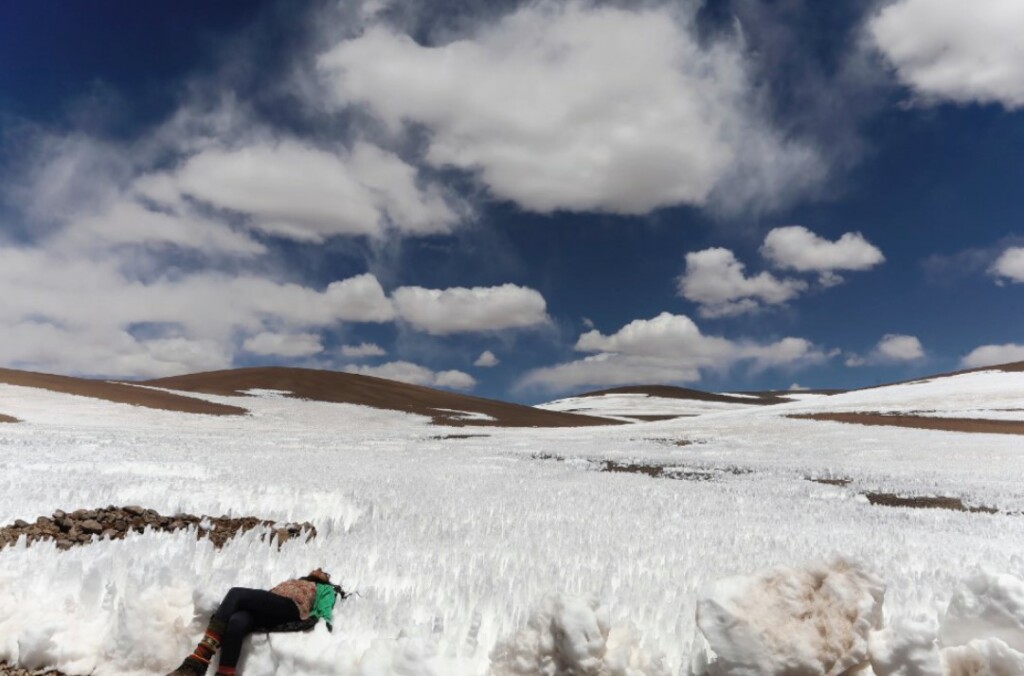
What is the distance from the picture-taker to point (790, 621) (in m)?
5.50

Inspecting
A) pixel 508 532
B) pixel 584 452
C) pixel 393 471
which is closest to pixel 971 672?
pixel 508 532

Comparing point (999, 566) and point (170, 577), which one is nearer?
point (170, 577)

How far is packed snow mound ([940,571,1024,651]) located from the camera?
5543 mm

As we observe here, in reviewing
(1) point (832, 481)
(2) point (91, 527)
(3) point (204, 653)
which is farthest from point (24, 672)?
(1) point (832, 481)

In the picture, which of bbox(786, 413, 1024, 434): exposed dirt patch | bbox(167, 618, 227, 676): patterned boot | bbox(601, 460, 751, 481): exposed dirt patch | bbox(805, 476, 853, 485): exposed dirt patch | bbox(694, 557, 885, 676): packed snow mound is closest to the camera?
bbox(694, 557, 885, 676): packed snow mound

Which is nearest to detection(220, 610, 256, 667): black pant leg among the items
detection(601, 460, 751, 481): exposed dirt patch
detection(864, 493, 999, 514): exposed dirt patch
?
detection(864, 493, 999, 514): exposed dirt patch

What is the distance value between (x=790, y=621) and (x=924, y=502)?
16.7 m

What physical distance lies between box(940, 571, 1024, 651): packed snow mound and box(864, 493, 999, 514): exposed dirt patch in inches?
535

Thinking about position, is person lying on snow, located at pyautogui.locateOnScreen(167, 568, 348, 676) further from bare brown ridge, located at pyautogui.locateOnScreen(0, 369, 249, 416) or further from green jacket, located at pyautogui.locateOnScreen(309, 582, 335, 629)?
bare brown ridge, located at pyautogui.locateOnScreen(0, 369, 249, 416)

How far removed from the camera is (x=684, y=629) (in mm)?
6836

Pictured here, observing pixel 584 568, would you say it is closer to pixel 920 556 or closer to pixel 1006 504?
pixel 920 556

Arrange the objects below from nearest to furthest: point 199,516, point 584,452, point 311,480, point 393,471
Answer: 1. point 199,516
2. point 311,480
3. point 393,471
4. point 584,452

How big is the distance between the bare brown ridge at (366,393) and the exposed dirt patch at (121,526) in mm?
64405

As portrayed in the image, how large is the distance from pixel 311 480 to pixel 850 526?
1408 cm
